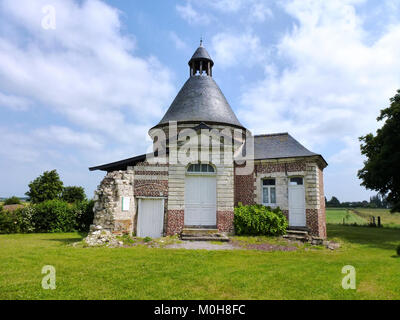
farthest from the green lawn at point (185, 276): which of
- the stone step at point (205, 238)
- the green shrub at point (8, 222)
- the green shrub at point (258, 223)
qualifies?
the green shrub at point (8, 222)

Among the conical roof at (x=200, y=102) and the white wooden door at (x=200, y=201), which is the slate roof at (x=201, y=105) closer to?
the conical roof at (x=200, y=102)

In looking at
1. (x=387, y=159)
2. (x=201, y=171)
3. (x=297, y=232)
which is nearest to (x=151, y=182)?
(x=201, y=171)

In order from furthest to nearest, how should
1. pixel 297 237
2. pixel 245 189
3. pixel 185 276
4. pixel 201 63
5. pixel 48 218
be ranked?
1. pixel 201 63
2. pixel 48 218
3. pixel 245 189
4. pixel 297 237
5. pixel 185 276

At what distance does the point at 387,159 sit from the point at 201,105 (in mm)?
12086

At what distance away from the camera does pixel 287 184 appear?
1325cm

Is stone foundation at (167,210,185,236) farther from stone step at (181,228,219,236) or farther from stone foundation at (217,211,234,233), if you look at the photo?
stone foundation at (217,211,234,233)

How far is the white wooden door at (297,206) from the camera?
12.9 meters

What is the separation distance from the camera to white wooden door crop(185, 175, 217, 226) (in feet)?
40.3

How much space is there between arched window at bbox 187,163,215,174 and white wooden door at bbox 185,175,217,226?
0.29 m

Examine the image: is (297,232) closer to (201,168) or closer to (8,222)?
(201,168)

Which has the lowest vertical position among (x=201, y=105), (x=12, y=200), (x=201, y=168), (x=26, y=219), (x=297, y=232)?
(x=297, y=232)

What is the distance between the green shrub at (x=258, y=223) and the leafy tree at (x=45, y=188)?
69.5ft

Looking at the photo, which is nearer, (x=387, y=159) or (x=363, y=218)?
(x=387, y=159)
